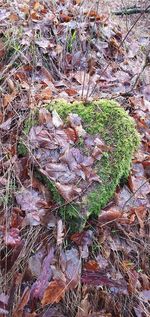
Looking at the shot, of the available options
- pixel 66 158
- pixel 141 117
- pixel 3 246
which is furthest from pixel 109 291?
pixel 141 117

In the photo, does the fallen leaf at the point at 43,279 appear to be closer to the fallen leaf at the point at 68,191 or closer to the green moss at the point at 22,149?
the fallen leaf at the point at 68,191

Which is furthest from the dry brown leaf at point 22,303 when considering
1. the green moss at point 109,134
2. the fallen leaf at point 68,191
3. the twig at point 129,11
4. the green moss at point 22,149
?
the twig at point 129,11

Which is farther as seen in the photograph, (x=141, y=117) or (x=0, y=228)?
(x=141, y=117)

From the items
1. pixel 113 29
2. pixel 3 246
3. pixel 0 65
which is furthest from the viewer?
pixel 113 29

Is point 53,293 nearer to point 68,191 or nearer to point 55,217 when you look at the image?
point 55,217

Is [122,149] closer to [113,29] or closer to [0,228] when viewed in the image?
[0,228]

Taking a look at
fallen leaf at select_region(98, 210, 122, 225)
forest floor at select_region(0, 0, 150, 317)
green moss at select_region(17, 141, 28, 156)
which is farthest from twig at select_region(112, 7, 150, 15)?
fallen leaf at select_region(98, 210, 122, 225)

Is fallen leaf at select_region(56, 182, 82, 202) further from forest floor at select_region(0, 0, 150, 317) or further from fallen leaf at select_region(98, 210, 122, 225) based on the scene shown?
fallen leaf at select_region(98, 210, 122, 225)
